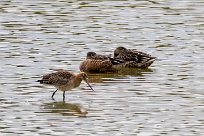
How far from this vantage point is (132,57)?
2298cm

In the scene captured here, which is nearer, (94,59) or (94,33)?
(94,59)

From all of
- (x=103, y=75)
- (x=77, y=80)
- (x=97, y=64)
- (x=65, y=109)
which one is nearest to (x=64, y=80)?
(x=77, y=80)

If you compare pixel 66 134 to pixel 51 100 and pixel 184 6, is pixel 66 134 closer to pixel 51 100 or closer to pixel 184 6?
pixel 51 100

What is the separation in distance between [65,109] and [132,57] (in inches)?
209

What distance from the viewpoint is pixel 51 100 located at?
18.6 m

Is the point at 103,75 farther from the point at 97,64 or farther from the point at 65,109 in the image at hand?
the point at 65,109

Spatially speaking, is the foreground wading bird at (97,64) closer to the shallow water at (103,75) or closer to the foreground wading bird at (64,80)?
the shallow water at (103,75)

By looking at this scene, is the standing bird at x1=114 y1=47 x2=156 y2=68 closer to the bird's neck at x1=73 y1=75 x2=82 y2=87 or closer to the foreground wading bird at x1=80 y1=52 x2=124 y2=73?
the foreground wading bird at x1=80 y1=52 x2=124 y2=73

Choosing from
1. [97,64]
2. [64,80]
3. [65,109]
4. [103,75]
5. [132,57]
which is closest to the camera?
[65,109]

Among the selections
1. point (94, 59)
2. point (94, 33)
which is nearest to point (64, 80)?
point (94, 59)

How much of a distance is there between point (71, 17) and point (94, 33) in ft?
8.90

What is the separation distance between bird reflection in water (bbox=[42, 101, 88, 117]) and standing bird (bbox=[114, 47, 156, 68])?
456cm

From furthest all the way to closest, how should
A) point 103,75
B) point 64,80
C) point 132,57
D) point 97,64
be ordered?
point 132,57, point 97,64, point 103,75, point 64,80

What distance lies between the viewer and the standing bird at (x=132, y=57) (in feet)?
74.1
